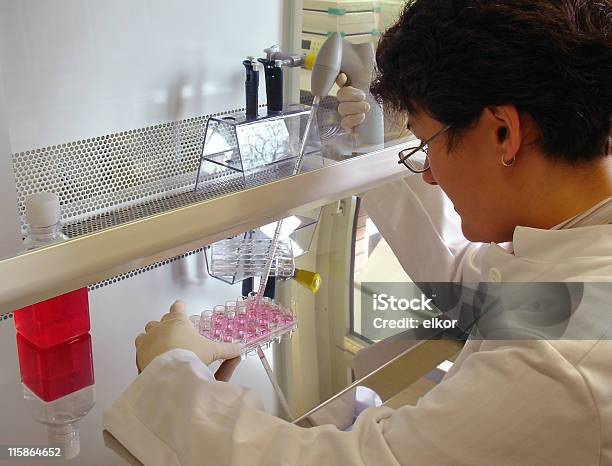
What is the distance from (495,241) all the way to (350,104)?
1.43 feet

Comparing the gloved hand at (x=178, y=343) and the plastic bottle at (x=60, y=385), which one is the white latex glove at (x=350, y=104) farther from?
the plastic bottle at (x=60, y=385)

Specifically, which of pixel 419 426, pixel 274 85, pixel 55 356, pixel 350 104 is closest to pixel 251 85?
pixel 274 85

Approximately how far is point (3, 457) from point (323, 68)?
855mm

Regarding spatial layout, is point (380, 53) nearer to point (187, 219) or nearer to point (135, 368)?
point (187, 219)

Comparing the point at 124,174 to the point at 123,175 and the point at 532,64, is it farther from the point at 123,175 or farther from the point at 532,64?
the point at 532,64

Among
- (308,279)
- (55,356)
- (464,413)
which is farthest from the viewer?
(308,279)

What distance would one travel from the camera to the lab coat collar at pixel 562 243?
2.75 feet

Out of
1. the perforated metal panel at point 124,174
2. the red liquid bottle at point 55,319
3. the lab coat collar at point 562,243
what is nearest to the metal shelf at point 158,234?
the perforated metal panel at point 124,174

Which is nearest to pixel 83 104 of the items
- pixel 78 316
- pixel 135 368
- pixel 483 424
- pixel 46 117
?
pixel 46 117

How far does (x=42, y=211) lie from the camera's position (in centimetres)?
95

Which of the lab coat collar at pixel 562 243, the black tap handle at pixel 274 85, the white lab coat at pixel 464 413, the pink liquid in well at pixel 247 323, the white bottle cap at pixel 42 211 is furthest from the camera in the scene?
the black tap handle at pixel 274 85

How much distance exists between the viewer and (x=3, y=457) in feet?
3.11

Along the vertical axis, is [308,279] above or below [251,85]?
below
